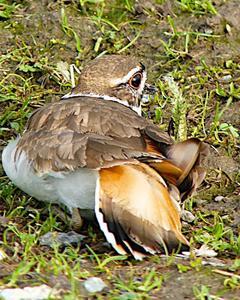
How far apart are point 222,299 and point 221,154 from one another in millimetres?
2253

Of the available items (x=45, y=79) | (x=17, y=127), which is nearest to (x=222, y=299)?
(x=17, y=127)

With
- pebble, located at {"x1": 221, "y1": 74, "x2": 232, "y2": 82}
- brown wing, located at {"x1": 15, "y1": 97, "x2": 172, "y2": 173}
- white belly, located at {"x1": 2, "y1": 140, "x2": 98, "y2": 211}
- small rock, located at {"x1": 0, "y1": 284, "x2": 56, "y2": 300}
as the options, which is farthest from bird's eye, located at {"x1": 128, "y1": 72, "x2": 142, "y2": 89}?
small rock, located at {"x1": 0, "y1": 284, "x2": 56, "y2": 300}

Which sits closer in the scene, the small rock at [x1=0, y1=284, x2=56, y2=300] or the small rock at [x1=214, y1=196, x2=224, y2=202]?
the small rock at [x1=0, y1=284, x2=56, y2=300]

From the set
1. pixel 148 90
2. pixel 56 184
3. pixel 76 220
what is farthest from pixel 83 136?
pixel 148 90

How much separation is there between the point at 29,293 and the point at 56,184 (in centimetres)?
119

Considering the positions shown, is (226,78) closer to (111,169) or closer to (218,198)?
(218,198)

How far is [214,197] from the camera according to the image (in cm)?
643

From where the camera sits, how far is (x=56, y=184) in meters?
5.68

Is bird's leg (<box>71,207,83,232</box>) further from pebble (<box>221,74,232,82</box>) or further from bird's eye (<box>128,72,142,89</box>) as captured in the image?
pebble (<box>221,74,232,82</box>)

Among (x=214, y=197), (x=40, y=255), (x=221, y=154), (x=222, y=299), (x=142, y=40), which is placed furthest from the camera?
(x=142, y=40)

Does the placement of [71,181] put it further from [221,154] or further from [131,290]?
[221,154]

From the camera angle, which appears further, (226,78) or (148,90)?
(226,78)

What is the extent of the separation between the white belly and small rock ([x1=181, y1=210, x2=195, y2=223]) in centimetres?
68

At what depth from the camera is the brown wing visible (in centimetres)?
532
